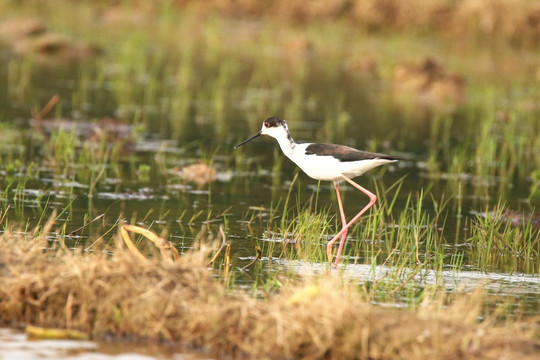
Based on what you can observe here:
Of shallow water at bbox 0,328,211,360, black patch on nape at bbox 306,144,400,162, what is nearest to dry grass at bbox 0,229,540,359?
shallow water at bbox 0,328,211,360

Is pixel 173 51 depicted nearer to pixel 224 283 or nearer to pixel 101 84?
pixel 101 84

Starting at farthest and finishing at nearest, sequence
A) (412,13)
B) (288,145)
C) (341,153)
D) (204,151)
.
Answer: (412,13), (204,151), (288,145), (341,153)

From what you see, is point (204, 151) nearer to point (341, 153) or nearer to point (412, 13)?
point (341, 153)

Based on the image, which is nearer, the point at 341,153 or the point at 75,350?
the point at 75,350

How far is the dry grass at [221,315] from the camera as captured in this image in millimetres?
5430

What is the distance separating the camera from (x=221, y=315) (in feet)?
18.5

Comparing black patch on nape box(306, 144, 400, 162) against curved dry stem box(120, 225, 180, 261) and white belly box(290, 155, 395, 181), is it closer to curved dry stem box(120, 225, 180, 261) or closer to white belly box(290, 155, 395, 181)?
white belly box(290, 155, 395, 181)

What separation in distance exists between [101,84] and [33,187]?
8221mm

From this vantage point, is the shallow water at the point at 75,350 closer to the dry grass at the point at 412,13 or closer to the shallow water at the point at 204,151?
the shallow water at the point at 204,151

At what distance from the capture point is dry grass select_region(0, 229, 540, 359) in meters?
5.43

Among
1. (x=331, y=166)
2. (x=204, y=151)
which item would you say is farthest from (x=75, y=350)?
(x=204, y=151)

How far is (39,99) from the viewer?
1625 centimetres

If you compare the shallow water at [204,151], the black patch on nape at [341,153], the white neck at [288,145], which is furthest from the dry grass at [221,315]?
the white neck at [288,145]

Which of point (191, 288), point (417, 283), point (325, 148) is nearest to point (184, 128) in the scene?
point (325, 148)
